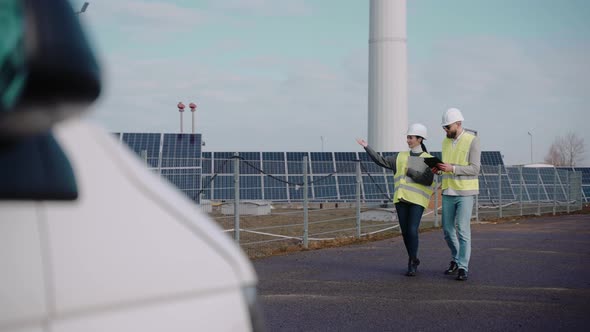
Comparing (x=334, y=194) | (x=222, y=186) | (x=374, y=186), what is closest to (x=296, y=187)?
(x=334, y=194)

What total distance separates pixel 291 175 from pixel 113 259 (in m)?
23.4

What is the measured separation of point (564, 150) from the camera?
112 meters

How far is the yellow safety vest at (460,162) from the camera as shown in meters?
9.25

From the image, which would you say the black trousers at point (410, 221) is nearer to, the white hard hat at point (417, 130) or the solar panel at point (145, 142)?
the white hard hat at point (417, 130)

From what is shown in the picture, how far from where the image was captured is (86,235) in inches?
50.8

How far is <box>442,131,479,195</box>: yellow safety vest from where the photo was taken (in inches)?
364

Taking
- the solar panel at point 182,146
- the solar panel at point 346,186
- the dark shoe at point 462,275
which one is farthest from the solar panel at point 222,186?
the dark shoe at point 462,275

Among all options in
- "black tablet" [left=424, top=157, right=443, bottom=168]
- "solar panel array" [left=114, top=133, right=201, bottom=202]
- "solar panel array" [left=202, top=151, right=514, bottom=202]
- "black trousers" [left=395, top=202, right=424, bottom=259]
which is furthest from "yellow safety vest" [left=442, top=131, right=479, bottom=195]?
"solar panel array" [left=202, top=151, right=514, bottom=202]

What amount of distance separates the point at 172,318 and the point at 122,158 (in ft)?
1.02

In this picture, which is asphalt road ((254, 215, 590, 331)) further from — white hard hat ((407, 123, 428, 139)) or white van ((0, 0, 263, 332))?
white van ((0, 0, 263, 332))

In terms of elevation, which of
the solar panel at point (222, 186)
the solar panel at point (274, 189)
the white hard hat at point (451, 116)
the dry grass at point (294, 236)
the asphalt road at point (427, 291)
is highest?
the white hard hat at point (451, 116)

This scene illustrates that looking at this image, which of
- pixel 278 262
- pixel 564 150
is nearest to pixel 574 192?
pixel 278 262

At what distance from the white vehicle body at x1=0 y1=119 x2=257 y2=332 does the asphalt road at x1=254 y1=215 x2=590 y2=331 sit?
5035mm

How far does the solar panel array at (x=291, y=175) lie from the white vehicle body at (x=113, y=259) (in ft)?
41.2
